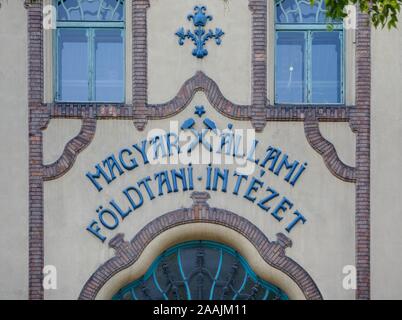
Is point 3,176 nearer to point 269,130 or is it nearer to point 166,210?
point 166,210

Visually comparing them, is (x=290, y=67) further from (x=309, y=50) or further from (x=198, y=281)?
(x=198, y=281)

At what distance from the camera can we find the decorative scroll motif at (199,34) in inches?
593

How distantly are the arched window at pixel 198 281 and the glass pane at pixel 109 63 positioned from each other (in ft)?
8.58

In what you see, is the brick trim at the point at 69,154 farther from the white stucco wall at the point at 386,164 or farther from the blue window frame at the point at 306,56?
the white stucco wall at the point at 386,164

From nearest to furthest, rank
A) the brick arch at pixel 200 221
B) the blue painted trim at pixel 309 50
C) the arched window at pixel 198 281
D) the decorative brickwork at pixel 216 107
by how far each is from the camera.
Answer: the brick arch at pixel 200 221 < the decorative brickwork at pixel 216 107 < the arched window at pixel 198 281 < the blue painted trim at pixel 309 50

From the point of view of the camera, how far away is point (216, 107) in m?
15.0

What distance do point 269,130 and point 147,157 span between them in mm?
1871

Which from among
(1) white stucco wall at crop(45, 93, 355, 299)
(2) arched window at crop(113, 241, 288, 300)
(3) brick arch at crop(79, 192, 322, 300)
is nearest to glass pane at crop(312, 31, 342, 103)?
(1) white stucco wall at crop(45, 93, 355, 299)

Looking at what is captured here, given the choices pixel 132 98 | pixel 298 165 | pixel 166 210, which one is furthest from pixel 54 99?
pixel 298 165

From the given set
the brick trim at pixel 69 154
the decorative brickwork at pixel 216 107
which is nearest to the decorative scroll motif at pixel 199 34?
the decorative brickwork at pixel 216 107

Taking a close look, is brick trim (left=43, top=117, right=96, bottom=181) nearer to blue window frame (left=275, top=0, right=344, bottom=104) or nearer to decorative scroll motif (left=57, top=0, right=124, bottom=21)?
decorative scroll motif (left=57, top=0, right=124, bottom=21)

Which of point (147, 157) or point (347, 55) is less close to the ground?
point (347, 55)
